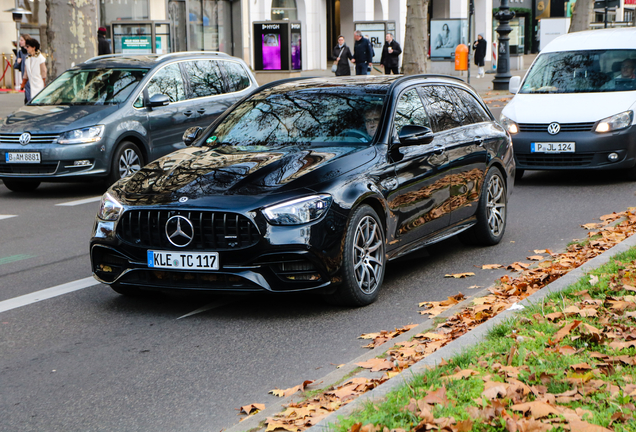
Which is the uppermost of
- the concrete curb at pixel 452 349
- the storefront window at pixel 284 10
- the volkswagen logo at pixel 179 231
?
the storefront window at pixel 284 10

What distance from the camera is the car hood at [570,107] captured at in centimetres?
1210

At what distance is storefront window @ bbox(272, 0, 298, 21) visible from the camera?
45375 mm

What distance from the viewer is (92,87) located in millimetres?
12820

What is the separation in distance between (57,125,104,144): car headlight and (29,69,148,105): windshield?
2.24 ft

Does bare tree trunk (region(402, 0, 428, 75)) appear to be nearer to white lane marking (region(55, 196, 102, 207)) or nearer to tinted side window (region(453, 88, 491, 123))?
white lane marking (region(55, 196, 102, 207))

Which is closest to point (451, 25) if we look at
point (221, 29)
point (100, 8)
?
point (221, 29)

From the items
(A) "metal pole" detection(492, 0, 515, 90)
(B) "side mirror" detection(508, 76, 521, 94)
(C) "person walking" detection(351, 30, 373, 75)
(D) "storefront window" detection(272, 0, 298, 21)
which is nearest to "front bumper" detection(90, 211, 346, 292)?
(B) "side mirror" detection(508, 76, 521, 94)

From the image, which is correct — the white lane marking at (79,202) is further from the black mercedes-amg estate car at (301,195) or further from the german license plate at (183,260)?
the german license plate at (183,260)

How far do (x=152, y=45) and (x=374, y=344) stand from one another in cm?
2261

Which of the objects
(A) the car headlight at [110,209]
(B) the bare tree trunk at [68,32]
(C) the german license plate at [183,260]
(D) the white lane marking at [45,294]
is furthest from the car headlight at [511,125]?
(B) the bare tree trunk at [68,32]

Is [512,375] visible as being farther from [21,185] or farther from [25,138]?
[21,185]

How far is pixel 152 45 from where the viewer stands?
2667 centimetres

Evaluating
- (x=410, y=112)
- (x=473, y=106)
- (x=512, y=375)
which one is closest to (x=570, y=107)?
(x=473, y=106)

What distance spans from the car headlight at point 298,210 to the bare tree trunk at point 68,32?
1307cm
